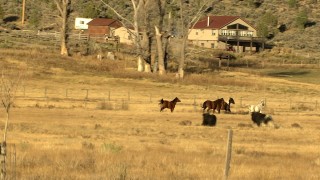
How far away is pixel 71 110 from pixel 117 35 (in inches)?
2865

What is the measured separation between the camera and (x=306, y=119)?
4319 cm

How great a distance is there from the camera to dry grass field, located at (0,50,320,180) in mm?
18609

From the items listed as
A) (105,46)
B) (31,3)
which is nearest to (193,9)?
(31,3)

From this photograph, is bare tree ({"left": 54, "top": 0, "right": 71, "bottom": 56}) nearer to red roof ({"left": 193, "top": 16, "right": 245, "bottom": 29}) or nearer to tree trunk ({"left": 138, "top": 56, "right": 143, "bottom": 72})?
tree trunk ({"left": 138, "top": 56, "right": 143, "bottom": 72})

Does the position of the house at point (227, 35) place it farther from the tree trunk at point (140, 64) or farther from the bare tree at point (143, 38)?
the tree trunk at point (140, 64)

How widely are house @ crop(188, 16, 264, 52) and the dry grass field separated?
4726 cm

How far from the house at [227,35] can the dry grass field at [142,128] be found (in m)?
47.3

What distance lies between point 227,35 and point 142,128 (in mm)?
90107

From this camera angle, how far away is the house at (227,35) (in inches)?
4796

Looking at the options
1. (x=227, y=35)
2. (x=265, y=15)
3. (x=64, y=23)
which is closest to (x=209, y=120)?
(x=64, y=23)

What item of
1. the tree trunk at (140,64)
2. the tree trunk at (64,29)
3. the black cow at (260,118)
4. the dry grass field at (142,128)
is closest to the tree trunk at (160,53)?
the tree trunk at (140,64)

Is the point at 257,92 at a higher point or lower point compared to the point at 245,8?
lower

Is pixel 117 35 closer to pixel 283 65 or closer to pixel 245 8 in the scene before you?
pixel 283 65

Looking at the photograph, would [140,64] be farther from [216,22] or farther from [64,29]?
[216,22]
